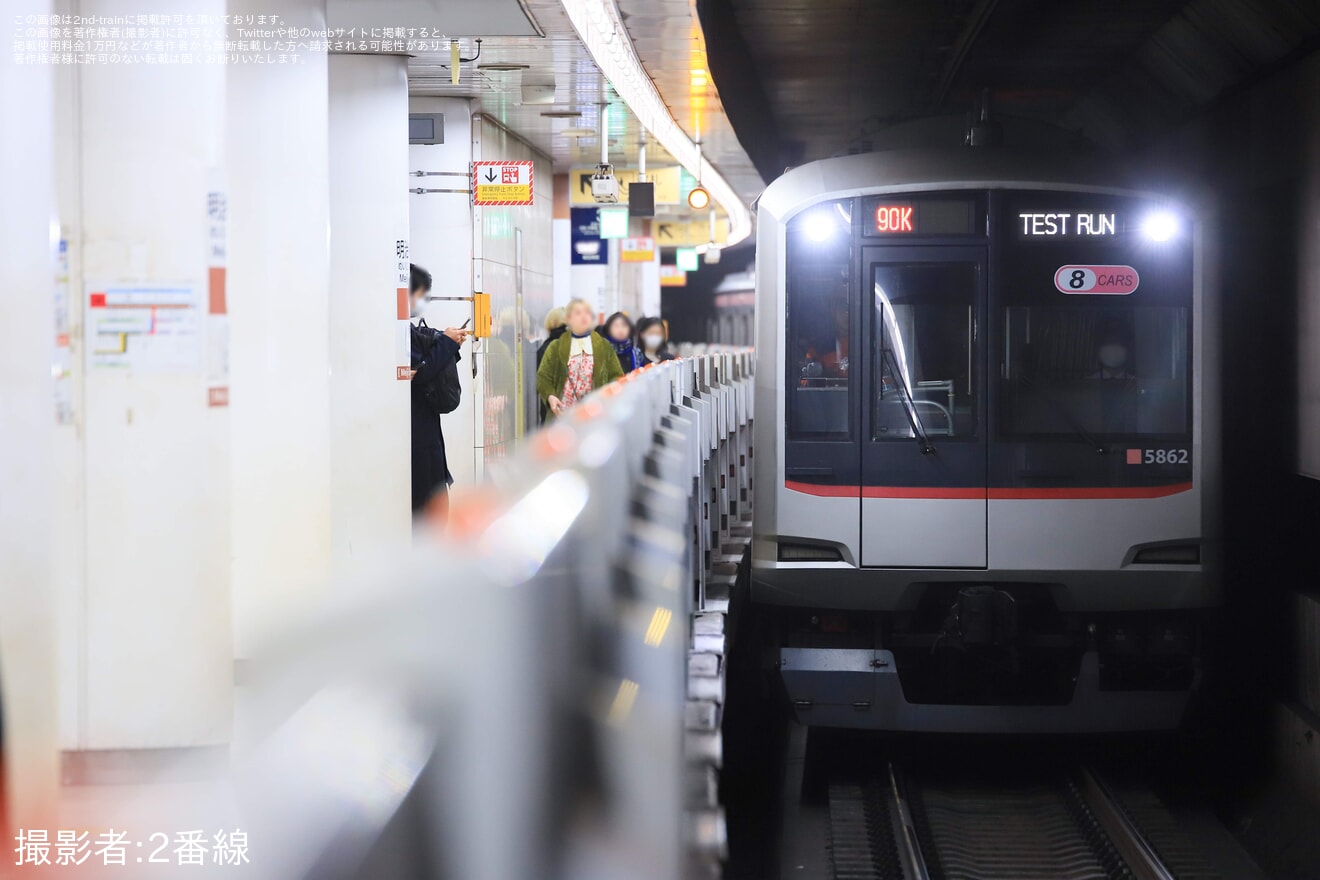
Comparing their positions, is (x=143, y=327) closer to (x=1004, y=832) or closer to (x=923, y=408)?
(x=923, y=408)

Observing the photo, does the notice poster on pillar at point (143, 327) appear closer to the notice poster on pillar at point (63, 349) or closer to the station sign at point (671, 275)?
the notice poster on pillar at point (63, 349)

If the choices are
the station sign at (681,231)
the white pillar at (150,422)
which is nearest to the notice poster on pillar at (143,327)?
A: the white pillar at (150,422)

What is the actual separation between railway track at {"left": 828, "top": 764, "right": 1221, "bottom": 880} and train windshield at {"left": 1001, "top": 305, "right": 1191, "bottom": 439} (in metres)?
1.64

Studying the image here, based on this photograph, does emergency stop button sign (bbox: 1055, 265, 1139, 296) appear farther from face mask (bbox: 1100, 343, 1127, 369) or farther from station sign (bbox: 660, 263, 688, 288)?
station sign (bbox: 660, 263, 688, 288)

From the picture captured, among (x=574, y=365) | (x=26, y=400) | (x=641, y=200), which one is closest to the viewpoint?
(x=26, y=400)

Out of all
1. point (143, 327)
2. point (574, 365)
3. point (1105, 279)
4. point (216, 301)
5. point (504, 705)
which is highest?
point (1105, 279)

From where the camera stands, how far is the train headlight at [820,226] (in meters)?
6.65

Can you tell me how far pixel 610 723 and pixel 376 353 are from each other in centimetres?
826

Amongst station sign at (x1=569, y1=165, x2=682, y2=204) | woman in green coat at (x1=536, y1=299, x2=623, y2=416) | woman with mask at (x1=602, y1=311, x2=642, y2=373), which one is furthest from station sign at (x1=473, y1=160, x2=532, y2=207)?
station sign at (x1=569, y1=165, x2=682, y2=204)

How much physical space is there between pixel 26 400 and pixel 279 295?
1996mm

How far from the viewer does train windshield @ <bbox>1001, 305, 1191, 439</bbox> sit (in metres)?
6.61

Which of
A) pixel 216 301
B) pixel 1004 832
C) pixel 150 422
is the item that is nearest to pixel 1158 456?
pixel 1004 832

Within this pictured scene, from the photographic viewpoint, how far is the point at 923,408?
6.68m

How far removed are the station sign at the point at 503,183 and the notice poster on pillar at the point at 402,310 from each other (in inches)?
113
